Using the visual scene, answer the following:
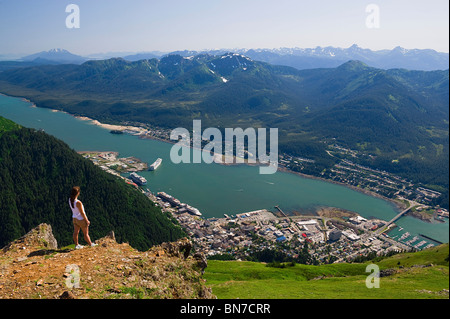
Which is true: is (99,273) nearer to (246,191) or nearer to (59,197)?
(59,197)

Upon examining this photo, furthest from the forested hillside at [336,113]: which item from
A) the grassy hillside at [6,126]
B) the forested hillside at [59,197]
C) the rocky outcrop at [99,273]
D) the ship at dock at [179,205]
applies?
the grassy hillside at [6,126]

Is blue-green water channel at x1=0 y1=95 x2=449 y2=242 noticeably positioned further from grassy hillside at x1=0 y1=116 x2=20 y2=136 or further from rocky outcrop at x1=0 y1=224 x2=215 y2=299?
rocky outcrop at x1=0 y1=224 x2=215 y2=299

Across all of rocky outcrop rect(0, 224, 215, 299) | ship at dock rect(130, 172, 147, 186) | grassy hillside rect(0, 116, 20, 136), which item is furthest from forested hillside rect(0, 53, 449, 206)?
grassy hillside rect(0, 116, 20, 136)

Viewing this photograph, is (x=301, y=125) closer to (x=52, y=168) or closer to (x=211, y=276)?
(x=52, y=168)

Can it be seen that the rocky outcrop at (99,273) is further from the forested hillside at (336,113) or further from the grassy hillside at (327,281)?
the forested hillside at (336,113)

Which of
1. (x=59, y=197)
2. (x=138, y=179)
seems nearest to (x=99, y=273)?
(x=59, y=197)

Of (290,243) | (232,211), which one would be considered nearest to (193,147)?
(232,211)
